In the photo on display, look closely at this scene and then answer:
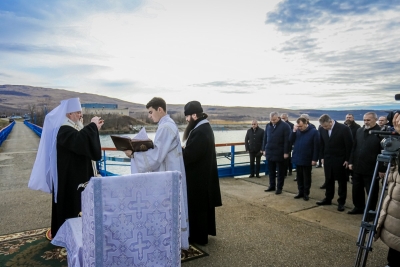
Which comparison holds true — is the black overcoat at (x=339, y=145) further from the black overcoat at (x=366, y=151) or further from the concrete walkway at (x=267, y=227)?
the concrete walkway at (x=267, y=227)

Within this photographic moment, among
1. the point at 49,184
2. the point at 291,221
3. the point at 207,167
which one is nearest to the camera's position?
the point at 49,184

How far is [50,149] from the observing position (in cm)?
350

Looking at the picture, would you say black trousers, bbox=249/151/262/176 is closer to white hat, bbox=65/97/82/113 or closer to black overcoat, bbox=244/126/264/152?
black overcoat, bbox=244/126/264/152

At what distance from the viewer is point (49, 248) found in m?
3.68

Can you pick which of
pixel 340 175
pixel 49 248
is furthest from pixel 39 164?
pixel 340 175

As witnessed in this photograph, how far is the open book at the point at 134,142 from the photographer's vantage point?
9.72ft

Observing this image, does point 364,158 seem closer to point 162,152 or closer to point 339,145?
point 339,145

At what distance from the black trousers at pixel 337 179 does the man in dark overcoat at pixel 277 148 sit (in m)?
1.01

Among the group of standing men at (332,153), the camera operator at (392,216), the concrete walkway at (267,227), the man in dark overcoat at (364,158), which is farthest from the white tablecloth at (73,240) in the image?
the man in dark overcoat at (364,158)

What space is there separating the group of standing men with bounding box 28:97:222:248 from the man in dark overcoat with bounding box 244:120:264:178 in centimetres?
444

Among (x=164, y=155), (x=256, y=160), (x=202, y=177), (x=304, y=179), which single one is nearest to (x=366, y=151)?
(x=304, y=179)

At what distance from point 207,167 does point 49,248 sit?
7.35ft

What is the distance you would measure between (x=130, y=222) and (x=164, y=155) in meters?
1.23

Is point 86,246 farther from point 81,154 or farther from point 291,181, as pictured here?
point 291,181
